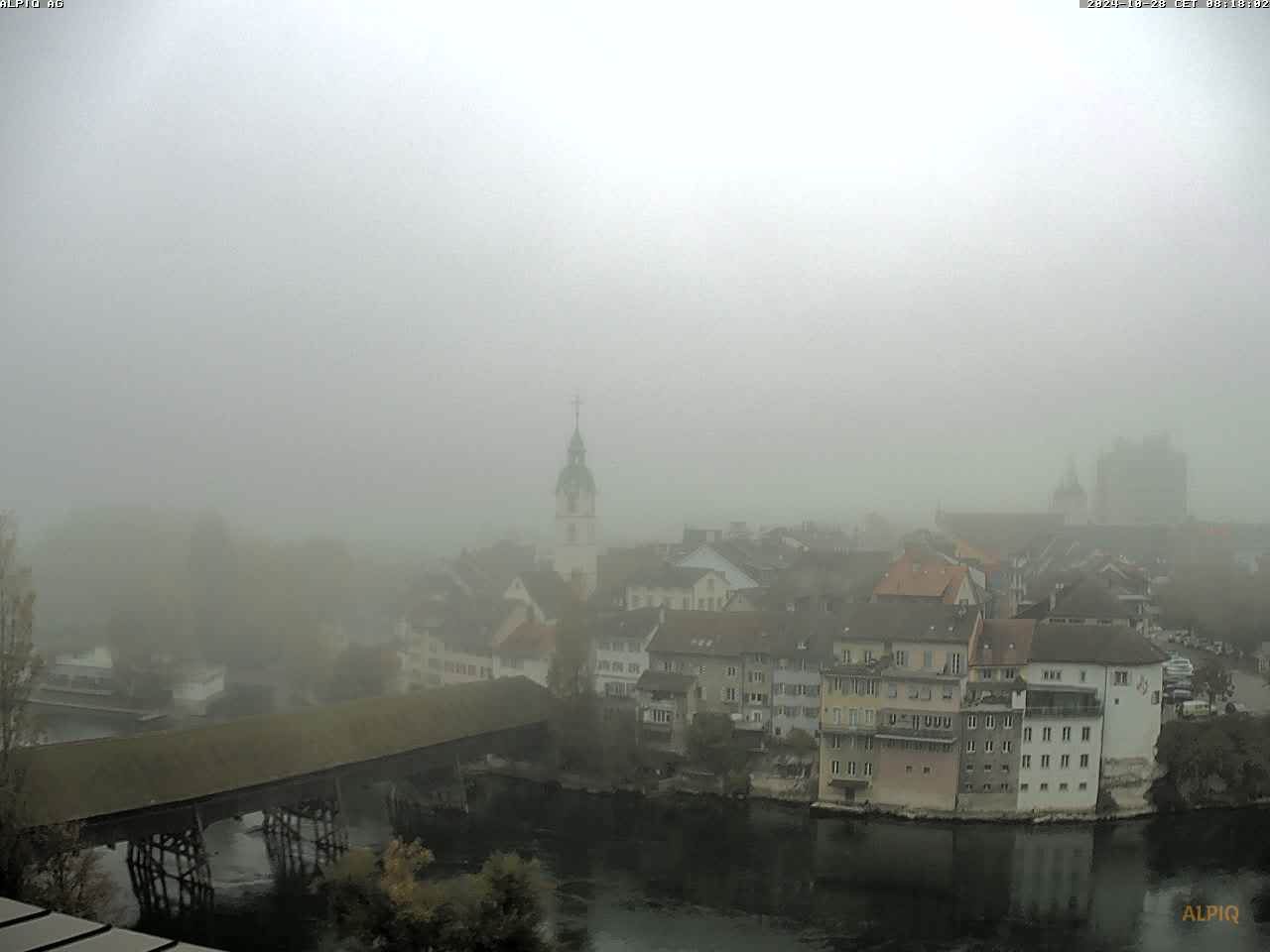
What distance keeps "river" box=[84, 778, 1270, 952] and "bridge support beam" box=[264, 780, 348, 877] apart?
0.51 ft

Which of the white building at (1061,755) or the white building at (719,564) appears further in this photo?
the white building at (719,564)

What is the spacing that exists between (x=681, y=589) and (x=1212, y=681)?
4.76m

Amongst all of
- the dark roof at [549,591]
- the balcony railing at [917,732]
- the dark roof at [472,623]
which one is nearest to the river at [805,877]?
the balcony railing at [917,732]

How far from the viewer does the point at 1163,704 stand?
9.63 metres

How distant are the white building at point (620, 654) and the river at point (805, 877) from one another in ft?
4.93

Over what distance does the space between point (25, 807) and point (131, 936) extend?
339 cm

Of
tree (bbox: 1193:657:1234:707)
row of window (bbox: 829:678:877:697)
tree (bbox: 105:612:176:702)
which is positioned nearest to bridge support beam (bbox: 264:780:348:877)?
row of window (bbox: 829:678:877:697)

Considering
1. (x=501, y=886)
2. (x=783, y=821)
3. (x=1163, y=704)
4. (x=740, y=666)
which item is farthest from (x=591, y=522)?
(x=501, y=886)

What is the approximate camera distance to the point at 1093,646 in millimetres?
8797

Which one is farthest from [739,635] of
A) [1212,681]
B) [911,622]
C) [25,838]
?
[25,838]

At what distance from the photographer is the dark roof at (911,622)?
28.7 ft

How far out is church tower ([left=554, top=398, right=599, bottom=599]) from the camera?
12602mm

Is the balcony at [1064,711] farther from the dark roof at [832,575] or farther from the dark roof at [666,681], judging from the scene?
the dark roof at [666,681]

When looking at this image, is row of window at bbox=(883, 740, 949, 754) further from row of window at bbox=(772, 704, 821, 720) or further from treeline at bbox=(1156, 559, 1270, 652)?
treeline at bbox=(1156, 559, 1270, 652)
